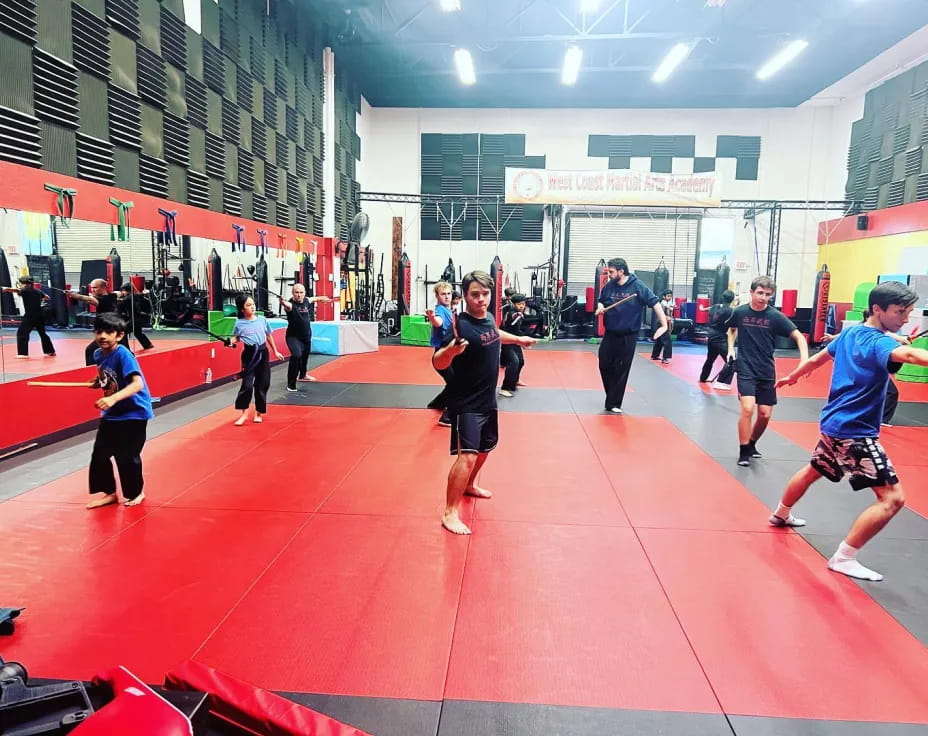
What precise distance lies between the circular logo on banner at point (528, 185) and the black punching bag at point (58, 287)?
11.2 meters

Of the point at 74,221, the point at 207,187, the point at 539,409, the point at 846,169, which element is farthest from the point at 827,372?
the point at 74,221

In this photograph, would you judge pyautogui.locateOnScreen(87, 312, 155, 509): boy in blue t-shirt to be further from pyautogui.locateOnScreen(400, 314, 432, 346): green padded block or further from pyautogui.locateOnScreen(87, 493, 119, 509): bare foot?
pyautogui.locateOnScreen(400, 314, 432, 346): green padded block

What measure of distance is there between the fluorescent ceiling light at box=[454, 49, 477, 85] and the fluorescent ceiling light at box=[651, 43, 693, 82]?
13.1 ft

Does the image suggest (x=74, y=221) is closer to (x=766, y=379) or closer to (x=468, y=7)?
(x=766, y=379)

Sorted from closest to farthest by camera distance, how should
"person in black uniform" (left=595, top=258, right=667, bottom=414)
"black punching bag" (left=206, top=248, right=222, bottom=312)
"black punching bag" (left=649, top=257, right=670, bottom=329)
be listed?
"person in black uniform" (left=595, top=258, right=667, bottom=414)
"black punching bag" (left=206, top=248, right=222, bottom=312)
"black punching bag" (left=649, top=257, right=670, bottom=329)

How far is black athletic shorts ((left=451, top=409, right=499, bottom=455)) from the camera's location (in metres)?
3.54

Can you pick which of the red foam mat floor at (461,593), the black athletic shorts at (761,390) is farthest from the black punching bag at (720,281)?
the red foam mat floor at (461,593)

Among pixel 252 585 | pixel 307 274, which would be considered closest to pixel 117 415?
pixel 252 585

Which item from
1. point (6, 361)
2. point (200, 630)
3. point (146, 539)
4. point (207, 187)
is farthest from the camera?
point (207, 187)

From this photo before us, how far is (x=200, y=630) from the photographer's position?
2.58m

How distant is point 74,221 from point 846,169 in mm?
16760

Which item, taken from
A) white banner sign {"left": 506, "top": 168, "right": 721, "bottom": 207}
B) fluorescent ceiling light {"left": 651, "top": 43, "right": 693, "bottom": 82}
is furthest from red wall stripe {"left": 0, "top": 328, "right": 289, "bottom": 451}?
fluorescent ceiling light {"left": 651, "top": 43, "right": 693, "bottom": 82}

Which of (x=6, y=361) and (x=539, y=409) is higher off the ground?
(x=6, y=361)

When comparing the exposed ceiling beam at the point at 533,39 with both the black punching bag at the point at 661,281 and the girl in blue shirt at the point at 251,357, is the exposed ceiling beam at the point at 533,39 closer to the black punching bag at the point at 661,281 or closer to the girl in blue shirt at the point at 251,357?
the black punching bag at the point at 661,281
